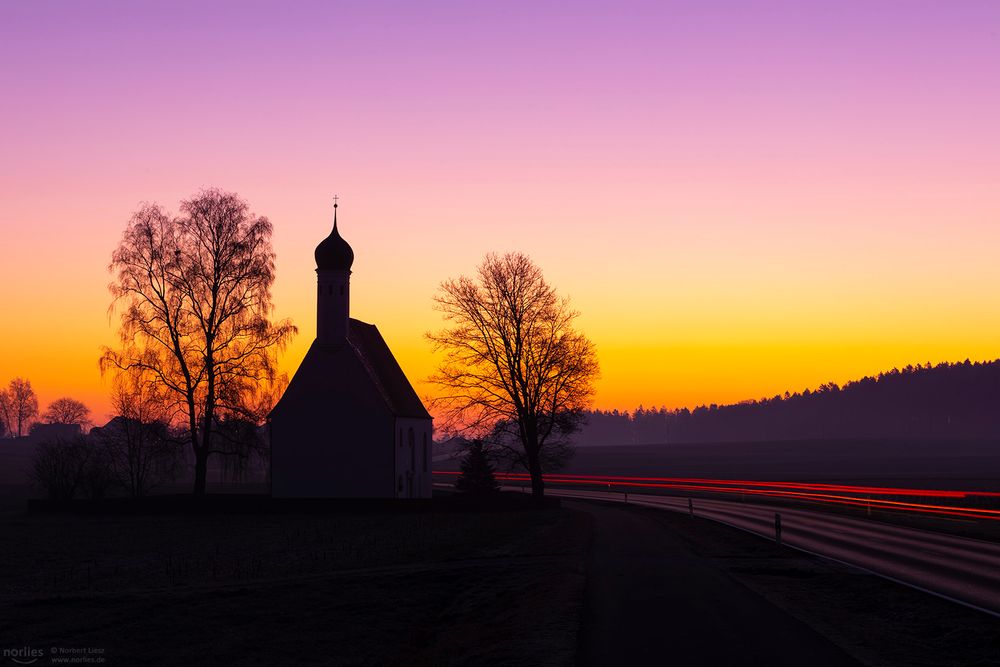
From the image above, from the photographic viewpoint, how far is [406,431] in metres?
61.1

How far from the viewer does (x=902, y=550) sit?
91.6 feet

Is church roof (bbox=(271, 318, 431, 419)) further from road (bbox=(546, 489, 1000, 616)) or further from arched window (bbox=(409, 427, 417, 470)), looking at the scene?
road (bbox=(546, 489, 1000, 616))

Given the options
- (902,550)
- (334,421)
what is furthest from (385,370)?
(902,550)

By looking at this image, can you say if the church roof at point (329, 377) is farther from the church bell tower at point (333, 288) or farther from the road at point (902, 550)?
the road at point (902, 550)

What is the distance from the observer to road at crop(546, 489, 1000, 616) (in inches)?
786

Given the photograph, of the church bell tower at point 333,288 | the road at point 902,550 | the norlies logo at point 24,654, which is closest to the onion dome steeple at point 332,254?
the church bell tower at point 333,288

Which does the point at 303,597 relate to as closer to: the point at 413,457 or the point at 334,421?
the point at 334,421

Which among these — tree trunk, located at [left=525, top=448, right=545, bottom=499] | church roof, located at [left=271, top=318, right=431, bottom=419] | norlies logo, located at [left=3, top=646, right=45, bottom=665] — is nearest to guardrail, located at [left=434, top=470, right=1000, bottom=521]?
tree trunk, located at [left=525, top=448, right=545, bottom=499]

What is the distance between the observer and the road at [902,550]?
19953 millimetres

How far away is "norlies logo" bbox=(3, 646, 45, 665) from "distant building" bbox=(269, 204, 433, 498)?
40.3 meters

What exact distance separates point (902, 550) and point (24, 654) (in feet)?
75.8

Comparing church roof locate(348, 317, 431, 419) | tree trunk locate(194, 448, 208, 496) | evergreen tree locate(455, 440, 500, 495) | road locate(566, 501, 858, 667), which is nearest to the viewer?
road locate(566, 501, 858, 667)

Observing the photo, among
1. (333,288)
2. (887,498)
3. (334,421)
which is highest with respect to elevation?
(333,288)

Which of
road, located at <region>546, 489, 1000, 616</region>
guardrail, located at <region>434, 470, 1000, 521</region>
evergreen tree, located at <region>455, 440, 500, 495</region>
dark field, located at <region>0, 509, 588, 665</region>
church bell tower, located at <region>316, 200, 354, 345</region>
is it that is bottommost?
dark field, located at <region>0, 509, 588, 665</region>
